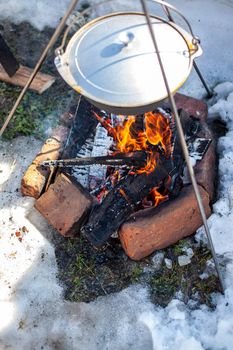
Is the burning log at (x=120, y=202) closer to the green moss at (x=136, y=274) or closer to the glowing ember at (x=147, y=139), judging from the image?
the glowing ember at (x=147, y=139)

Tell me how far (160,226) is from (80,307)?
0.79 metres

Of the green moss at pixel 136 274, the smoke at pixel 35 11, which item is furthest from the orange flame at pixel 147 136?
the smoke at pixel 35 11

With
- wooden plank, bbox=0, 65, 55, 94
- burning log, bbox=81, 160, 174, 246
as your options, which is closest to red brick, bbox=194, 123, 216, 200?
burning log, bbox=81, 160, 174, 246

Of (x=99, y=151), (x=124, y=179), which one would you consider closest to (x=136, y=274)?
(x=124, y=179)

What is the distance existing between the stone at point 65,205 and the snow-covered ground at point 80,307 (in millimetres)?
155

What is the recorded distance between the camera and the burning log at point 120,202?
3004 mm

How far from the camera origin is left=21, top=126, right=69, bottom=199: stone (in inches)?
130

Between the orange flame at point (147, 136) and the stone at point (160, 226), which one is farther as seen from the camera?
the orange flame at point (147, 136)

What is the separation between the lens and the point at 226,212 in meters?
3.10

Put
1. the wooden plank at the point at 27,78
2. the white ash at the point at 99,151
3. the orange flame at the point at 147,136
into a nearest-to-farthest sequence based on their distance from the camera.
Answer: the orange flame at the point at 147,136, the white ash at the point at 99,151, the wooden plank at the point at 27,78

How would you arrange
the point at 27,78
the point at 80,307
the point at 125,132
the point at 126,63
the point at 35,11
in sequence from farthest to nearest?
the point at 35,11 → the point at 27,78 → the point at 125,132 → the point at 80,307 → the point at 126,63

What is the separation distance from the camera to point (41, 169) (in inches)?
132

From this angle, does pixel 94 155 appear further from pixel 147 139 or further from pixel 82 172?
pixel 147 139

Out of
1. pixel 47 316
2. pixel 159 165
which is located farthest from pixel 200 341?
pixel 159 165
